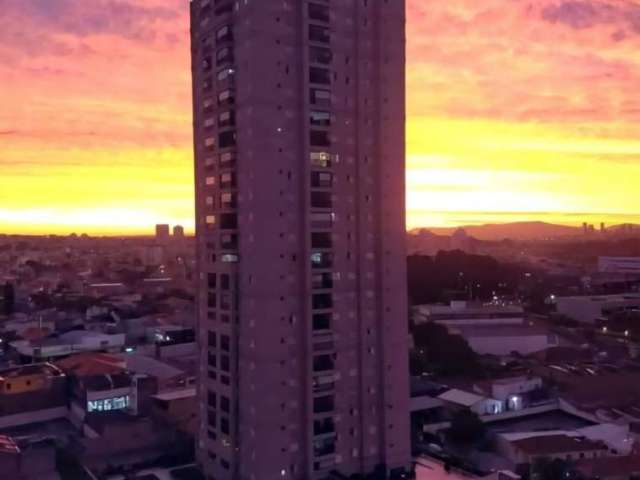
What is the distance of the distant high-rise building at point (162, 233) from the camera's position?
15738cm

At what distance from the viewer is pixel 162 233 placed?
159 meters

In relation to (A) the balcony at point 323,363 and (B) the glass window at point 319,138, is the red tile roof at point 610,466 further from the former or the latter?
(B) the glass window at point 319,138

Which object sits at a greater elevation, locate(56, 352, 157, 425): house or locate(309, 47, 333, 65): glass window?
locate(309, 47, 333, 65): glass window

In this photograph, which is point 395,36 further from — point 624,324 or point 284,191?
point 624,324

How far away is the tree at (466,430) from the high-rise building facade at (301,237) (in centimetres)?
302

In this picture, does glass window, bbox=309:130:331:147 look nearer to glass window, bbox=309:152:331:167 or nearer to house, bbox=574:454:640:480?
glass window, bbox=309:152:331:167

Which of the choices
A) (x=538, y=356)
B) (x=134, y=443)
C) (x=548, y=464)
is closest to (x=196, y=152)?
(x=134, y=443)

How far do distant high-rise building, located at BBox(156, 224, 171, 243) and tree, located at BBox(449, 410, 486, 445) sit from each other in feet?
460

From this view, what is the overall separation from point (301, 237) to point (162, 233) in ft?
480

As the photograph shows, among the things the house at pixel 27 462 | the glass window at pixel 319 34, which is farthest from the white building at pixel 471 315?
the house at pixel 27 462

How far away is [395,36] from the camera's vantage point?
19.2m

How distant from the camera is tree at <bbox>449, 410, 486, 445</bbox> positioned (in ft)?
71.7

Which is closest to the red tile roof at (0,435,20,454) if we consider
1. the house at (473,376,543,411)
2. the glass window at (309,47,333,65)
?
the glass window at (309,47,333,65)

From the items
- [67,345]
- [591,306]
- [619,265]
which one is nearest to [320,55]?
[67,345]
